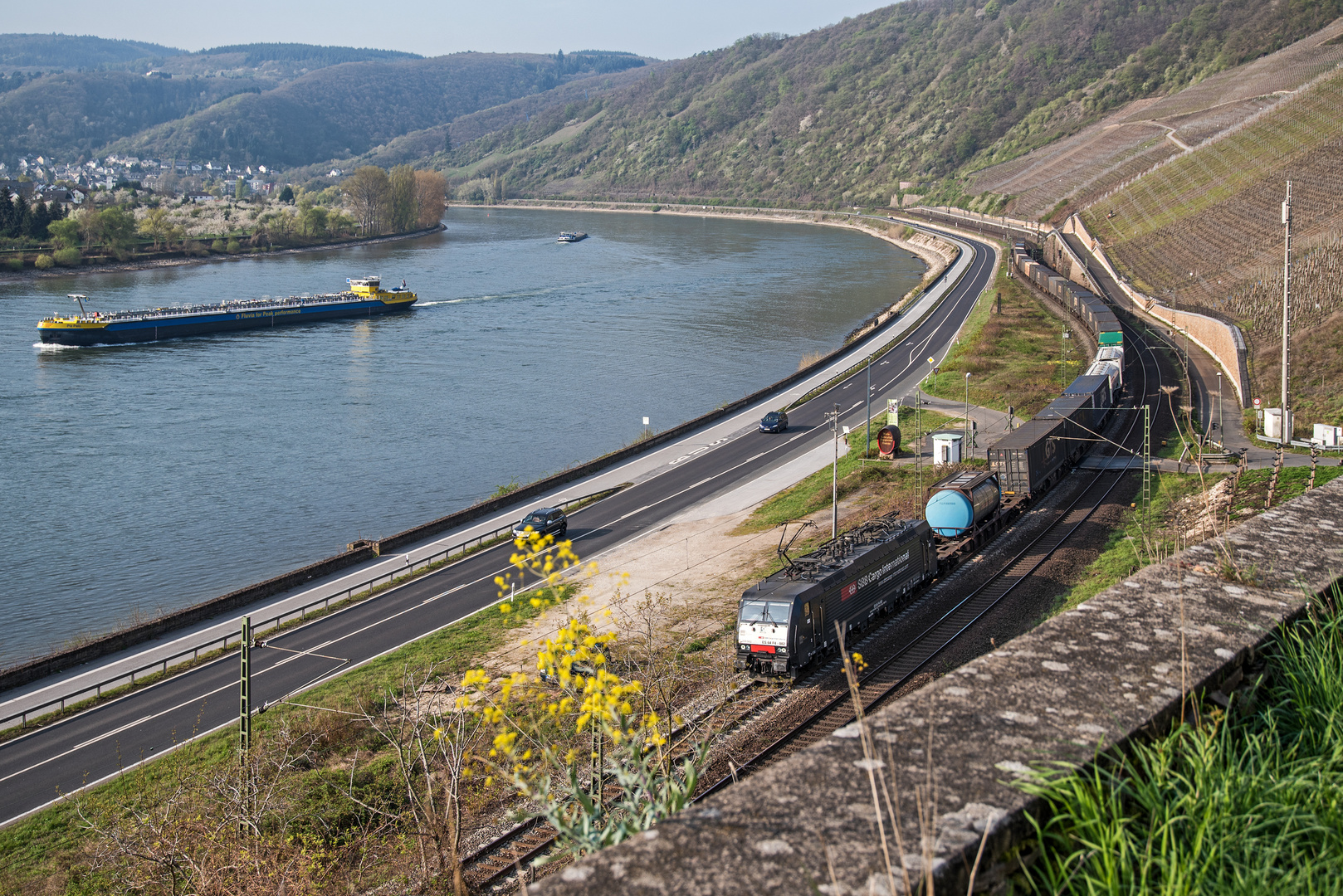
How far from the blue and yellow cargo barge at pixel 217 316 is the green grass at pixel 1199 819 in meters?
112

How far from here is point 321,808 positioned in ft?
72.1

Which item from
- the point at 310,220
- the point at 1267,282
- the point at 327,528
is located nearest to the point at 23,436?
the point at 327,528

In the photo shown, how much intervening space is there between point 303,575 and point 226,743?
15520 millimetres

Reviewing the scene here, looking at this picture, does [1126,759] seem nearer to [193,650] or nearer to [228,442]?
[193,650]

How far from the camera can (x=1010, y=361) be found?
71.8 m

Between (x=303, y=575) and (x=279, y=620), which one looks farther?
(x=303, y=575)

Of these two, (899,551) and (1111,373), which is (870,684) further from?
(1111,373)

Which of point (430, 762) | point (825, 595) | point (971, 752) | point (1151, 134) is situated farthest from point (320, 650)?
point (1151, 134)

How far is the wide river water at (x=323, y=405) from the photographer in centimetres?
4741

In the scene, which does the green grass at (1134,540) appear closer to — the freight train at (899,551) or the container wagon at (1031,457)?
the container wagon at (1031,457)

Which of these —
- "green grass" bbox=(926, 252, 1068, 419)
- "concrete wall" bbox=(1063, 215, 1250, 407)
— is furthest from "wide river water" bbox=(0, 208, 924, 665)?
"concrete wall" bbox=(1063, 215, 1250, 407)

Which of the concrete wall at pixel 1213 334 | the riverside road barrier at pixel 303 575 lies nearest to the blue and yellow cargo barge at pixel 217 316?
the riverside road barrier at pixel 303 575

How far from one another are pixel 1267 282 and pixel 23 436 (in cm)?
8618

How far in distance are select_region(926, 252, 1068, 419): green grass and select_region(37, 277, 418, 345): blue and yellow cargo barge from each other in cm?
7083
